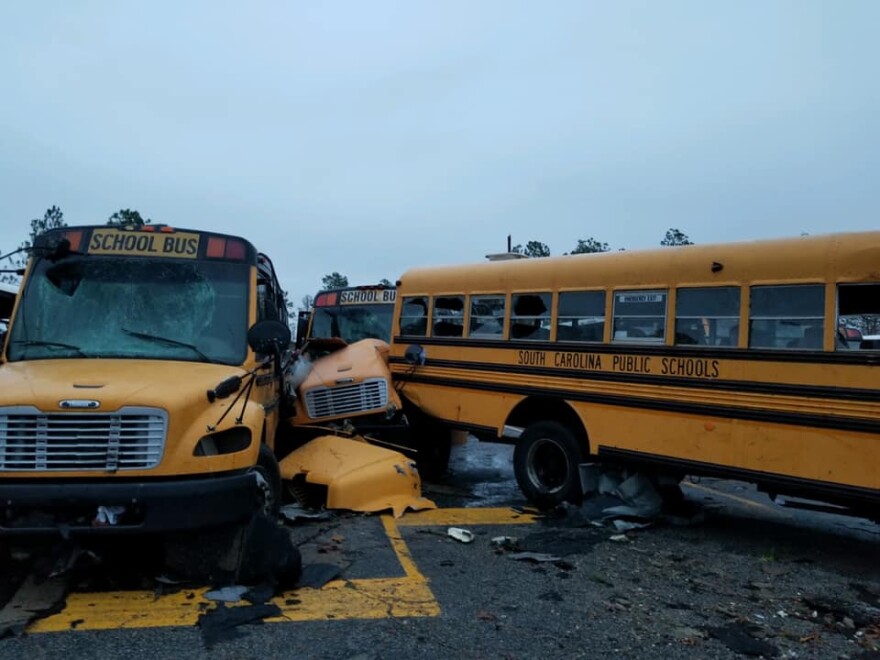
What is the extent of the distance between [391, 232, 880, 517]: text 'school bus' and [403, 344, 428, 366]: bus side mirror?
0.06ft

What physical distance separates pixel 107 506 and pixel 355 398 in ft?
14.5

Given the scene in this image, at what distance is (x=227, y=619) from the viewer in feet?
14.2

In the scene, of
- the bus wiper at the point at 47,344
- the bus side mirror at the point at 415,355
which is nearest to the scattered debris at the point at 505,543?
the bus side mirror at the point at 415,355

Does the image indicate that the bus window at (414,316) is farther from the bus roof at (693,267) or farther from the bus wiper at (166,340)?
the bus wiper at (166,340)

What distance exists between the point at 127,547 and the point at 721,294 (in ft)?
17.0

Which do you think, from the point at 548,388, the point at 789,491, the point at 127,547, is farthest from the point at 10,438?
the point at 789,491


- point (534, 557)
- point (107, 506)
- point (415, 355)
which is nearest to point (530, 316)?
point (415, 355)

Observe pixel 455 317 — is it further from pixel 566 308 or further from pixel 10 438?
pixel 10 438

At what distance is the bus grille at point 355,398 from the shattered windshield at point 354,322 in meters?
3.87

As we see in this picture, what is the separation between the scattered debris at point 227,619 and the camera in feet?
13.6

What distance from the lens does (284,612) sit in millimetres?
4523

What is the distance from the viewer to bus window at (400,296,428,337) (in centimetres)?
961

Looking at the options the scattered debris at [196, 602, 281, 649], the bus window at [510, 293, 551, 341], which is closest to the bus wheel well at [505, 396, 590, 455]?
the bus window at [510, 293, 551, 341]

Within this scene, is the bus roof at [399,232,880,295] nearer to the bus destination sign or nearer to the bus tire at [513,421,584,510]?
the bus tire at [513,421,584,510]
